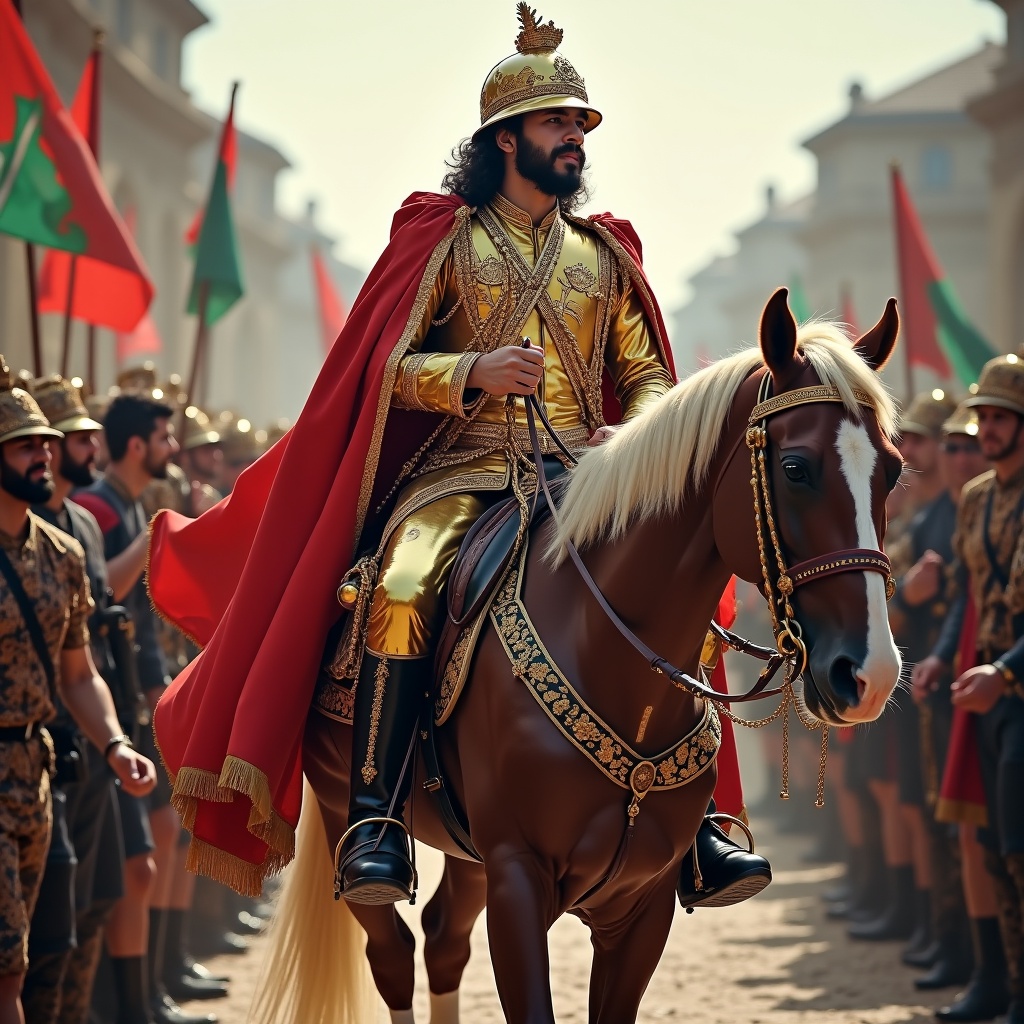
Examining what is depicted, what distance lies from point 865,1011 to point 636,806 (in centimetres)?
436

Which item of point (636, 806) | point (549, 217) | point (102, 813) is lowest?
point (102, 813)

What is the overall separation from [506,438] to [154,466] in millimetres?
3330

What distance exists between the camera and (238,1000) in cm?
842

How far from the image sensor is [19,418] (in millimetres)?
5805

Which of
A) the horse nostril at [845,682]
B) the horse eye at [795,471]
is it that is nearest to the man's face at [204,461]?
the horse eye at [795,471]

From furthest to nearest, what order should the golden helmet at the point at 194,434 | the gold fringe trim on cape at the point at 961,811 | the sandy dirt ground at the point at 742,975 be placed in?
the golden helmet at the point at 194,434 < the sandy dirt ground at the point at 742,975 < the gold fringe trim on cape at the point at 961,811

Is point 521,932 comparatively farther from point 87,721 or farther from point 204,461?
point 204,461

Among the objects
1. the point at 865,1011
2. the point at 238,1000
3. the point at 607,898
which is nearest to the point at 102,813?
the point at 238,1000

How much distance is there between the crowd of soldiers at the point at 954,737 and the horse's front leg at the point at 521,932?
Answer: 3233mm

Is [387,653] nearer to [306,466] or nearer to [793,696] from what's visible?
[306,466]

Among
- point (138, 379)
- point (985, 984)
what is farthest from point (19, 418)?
point (985, 984)

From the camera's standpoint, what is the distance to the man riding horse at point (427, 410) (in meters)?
4.93

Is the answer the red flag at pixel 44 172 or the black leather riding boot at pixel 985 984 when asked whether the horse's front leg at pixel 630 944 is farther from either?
the red flag at pixel 44 172

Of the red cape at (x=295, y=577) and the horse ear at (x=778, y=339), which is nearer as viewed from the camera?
the horse ear at (x=778, y=339)
